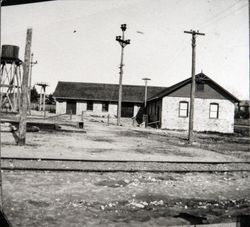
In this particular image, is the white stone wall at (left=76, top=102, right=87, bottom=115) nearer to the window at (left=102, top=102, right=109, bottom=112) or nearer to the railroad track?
the window at (left=102, top=102, right=109, bottom=112)

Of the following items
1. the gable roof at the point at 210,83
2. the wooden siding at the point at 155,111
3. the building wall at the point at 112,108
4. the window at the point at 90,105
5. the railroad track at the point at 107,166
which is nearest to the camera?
the railroad track at the point at 107,166

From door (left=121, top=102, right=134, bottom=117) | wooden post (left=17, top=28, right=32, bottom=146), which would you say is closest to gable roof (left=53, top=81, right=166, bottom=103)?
door (left=121, top=102, right=134, bottom=117)

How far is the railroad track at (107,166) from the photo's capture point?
9352 mm

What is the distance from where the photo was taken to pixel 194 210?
6.24 meters

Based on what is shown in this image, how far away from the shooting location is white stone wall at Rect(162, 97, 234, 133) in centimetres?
3491

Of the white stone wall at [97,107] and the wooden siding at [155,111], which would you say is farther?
the white stone wall at [97,107]

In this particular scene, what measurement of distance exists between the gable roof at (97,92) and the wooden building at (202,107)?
12.8m

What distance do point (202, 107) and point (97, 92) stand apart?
1867 centimetres

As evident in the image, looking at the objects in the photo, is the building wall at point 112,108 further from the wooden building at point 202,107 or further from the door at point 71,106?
the wooden building at point 202,107

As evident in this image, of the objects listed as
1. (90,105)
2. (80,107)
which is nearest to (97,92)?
(90,105)

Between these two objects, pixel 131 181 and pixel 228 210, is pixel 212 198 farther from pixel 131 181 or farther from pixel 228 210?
pixel 131 181

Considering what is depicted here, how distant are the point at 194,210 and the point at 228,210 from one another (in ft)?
2.33

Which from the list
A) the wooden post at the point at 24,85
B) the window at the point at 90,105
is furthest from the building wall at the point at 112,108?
the wooden post at the point at 24,85

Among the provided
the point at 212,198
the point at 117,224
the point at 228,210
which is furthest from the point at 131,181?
the point at 117,224
